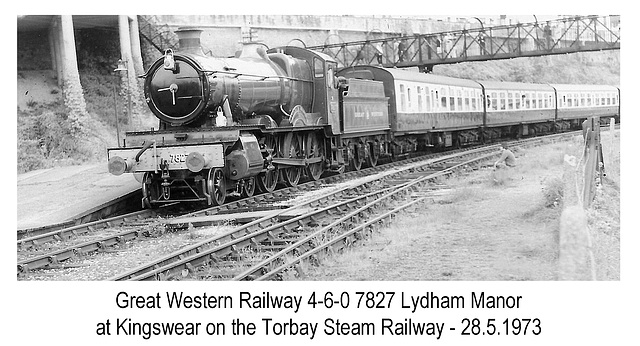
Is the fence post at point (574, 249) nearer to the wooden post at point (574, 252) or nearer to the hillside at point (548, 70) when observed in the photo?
the wooden post at point (574, 252)

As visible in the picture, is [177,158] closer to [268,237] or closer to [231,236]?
[231,236]

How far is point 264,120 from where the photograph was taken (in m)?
15.3

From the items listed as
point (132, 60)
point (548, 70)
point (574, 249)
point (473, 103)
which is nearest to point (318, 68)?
point (574, 249)

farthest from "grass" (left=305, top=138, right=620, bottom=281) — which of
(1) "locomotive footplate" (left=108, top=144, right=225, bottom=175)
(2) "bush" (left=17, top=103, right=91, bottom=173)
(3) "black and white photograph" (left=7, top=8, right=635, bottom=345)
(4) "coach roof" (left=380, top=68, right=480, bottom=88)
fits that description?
(2) "bush" (left=17, top=103, right=91, bottom=173)

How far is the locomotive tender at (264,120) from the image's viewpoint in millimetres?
13320

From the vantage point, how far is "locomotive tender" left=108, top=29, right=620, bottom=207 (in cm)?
1332

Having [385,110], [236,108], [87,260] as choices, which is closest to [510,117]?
[385,110]

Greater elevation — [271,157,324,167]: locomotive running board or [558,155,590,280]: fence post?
[271,157,324,167]: locomotive running board

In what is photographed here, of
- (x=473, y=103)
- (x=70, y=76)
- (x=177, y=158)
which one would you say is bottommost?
(x=177, y=158)

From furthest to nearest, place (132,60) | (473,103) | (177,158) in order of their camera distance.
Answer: (473,103) < (132,60) < (177,158)

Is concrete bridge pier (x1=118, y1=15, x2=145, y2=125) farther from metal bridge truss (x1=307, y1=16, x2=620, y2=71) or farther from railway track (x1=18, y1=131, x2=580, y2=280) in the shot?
railway track (x1=18, y1=131, x2=580, y2=280)

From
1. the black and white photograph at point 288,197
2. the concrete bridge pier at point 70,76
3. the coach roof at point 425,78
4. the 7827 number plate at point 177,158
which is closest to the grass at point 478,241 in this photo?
the black and white photograph at point 288,197
